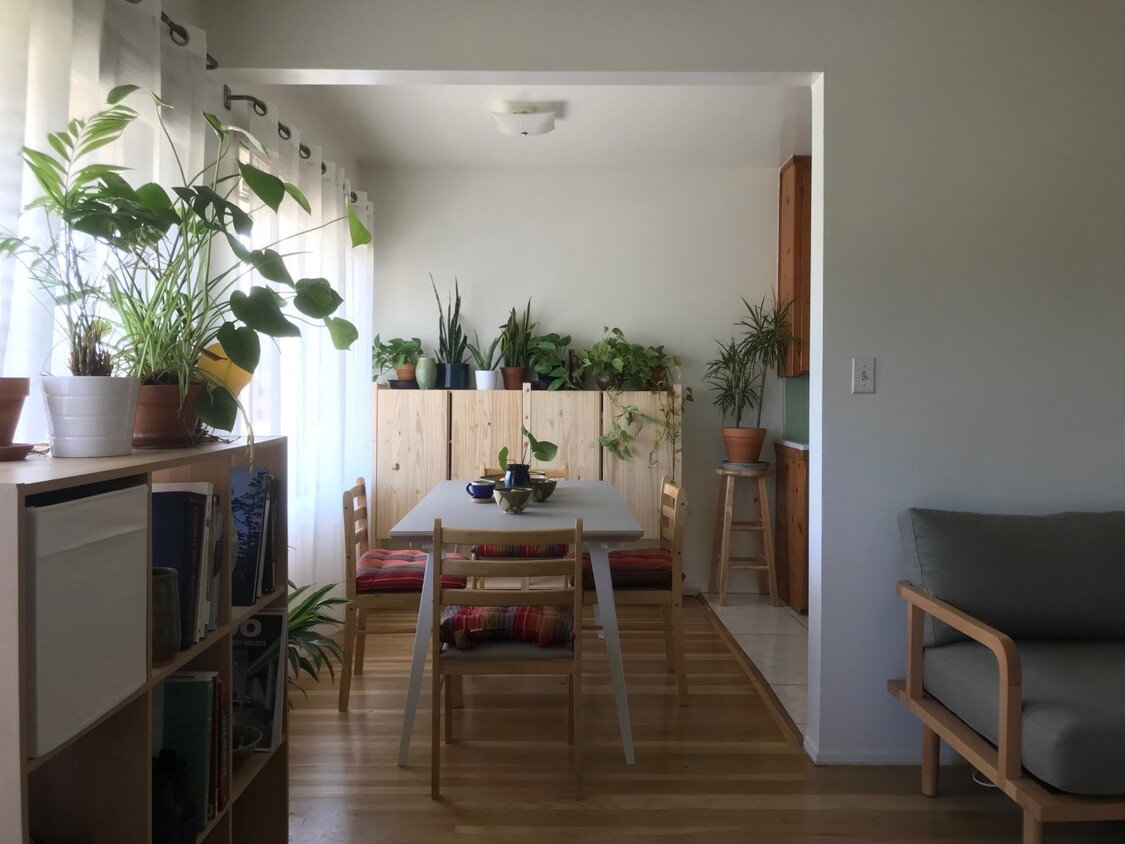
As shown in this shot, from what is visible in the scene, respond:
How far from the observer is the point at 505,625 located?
93.5 inches

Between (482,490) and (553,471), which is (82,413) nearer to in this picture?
A: (482,490)

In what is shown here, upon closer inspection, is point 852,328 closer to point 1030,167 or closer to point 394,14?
point 1030,167

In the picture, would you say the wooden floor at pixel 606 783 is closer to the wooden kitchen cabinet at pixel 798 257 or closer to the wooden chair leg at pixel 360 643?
the wooden chair leg at pixel 360 643

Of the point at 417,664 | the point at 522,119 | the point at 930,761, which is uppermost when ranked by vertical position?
the point at 522,119

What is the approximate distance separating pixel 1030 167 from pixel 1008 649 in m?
1.61

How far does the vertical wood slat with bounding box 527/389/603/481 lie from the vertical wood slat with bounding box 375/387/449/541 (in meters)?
0.55

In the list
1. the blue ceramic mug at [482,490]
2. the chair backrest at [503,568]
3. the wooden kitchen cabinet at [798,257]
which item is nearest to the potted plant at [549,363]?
the wooden kitchen cabinet at [798,257]

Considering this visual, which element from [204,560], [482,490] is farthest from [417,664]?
[204,560]

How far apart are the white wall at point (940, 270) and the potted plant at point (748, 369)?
1965 mm

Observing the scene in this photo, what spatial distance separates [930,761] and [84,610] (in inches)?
90.2

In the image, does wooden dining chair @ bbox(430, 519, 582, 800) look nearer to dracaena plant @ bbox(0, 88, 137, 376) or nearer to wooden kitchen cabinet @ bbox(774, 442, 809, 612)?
dracaena plant @ bbox(0, 88, 137, 376)

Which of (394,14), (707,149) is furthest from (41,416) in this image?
(707,149)

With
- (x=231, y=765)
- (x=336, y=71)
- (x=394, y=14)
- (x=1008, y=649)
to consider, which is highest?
(x=394, y=14)

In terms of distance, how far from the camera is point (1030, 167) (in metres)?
2.50
